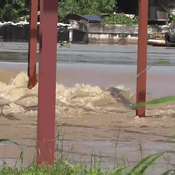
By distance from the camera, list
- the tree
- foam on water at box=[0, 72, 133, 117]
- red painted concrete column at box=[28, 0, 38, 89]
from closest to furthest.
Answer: foam on water at box=[0, 72, 133, 117], red painted concrete column at box=[28, 0, 38, 89], the tree

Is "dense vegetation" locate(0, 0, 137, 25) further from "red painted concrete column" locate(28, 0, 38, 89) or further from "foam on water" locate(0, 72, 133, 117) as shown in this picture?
"red painted concrete column" locate(28, 0, 38, 89)

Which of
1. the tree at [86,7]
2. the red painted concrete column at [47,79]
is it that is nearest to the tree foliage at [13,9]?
the tree at [86,7]

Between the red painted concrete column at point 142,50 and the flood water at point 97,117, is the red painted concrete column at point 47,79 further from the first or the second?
the red painted concrete column at point 142,50

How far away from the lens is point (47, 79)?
509 centimetres


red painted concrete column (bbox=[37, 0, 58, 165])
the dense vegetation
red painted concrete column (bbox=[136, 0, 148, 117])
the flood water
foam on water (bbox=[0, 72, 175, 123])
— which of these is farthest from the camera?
the dense vegetation

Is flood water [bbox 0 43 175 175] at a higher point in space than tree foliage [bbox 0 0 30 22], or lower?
lower

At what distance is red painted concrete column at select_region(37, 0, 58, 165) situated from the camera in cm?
505

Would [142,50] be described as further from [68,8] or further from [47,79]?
[68,8]

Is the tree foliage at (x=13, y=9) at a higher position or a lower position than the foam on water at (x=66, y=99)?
higher

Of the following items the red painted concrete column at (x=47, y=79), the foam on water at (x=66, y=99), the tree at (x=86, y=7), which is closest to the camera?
the red painted concrete column at (x=47, y=79)


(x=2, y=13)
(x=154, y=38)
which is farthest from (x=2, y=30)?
(x=154, y=38)

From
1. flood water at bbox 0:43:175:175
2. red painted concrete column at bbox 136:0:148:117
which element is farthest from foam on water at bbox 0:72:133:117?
red painted concrete column at bbox 136:0:148:117

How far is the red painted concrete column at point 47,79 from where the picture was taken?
16.6ft

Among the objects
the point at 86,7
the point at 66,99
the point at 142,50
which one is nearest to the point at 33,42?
the point at 66,99
